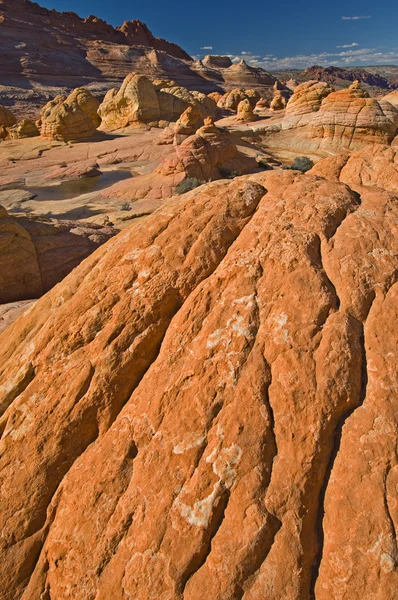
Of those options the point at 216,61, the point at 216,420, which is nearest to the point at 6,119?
the point at 216,420

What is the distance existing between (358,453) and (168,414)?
1612mm

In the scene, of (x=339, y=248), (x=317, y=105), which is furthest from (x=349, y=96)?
(x=339, y=248)

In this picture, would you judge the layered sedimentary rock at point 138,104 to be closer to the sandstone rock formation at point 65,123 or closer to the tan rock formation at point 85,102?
the tan rock formation at point 85,102

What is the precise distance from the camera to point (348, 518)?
9.16ft

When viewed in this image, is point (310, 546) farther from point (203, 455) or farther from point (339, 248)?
point (339, 248)

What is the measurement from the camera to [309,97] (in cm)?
3397

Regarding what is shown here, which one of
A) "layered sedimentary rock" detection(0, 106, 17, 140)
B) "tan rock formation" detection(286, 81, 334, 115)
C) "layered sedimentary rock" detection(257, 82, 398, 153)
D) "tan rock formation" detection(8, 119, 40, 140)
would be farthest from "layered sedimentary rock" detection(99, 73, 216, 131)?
"tan rock formation" detection(286, 81, 334, 115)

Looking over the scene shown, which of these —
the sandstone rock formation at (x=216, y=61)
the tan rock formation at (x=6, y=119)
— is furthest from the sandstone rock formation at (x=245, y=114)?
the sandstone rock formation at (x=216, y=61)

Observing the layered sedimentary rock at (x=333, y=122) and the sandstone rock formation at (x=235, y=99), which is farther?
the sandstone rock formation at (x=235, y=99)

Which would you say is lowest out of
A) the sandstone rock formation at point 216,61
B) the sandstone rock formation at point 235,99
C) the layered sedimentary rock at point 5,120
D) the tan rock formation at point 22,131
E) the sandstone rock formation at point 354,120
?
the sandstone rock formation at point 354,120

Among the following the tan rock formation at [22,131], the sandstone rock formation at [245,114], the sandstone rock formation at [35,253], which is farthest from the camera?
the sandstone rock formation at [245,114]

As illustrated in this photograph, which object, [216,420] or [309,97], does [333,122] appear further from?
[216,420]

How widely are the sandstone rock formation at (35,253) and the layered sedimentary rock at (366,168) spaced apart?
296 inches

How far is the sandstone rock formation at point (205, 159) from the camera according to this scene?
22547 mm
